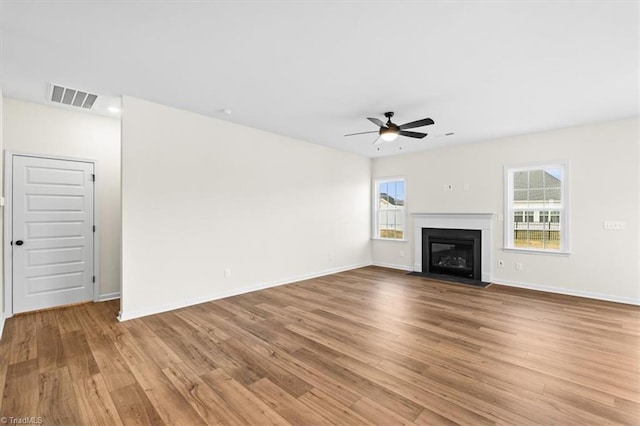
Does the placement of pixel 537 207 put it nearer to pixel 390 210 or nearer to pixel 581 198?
pixel 581 198

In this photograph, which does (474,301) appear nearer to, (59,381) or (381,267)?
(381,267)

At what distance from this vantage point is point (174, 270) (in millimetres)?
4094

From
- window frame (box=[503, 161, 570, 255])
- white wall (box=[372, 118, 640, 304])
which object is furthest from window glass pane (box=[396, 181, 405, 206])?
window frame (box=[503, 161, 570, 255])

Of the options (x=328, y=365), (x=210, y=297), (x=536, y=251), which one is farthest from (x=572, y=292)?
(x=210, y=297)

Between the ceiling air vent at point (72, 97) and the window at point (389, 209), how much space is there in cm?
586

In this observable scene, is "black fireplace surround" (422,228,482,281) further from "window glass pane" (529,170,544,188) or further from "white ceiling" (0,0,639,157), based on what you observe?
"white ceiling" (0,0,639,157)

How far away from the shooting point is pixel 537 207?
526cm

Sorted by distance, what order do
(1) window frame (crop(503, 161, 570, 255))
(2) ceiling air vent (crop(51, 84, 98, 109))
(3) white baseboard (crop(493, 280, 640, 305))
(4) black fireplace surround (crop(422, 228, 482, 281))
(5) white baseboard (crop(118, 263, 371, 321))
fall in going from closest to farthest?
(2) ceiling air vent (crop(51, 84, 98, 109)) < (5) white baseboard (crop(118, 263, 371, 321)) < (3) white baseboard (crop(493, 280, 640, 305)) < (1) window frame (crop(503, 161, 570, 255)) < (4) black fireplace surround (crop(422, 228, 482, 281))

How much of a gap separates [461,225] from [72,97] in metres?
6.70

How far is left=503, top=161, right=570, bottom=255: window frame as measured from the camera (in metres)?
4.88

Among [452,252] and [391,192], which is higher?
[391,192]

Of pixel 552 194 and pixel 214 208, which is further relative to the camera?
pixel 552 194

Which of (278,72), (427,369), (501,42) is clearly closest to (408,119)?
(501,42)

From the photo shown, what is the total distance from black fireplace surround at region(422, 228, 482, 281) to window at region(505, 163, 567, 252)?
0.62 meters
